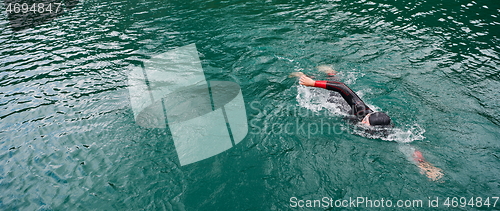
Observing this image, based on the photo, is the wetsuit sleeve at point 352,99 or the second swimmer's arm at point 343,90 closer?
the wetsuit sleeve at point 352,99

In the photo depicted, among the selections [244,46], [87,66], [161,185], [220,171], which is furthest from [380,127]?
[87,66]

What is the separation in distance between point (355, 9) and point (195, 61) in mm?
9084

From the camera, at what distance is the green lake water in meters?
5.18

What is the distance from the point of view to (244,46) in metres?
10.7

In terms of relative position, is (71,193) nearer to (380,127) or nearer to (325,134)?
(325,134)

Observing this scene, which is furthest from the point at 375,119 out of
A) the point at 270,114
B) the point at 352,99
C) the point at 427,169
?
the point at 270,114

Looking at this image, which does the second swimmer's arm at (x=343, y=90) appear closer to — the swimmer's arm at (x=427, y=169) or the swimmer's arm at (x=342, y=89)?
the swimmer's arm at (x=342, y=89)

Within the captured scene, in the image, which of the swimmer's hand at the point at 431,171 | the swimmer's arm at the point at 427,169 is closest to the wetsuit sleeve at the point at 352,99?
the swimmer's arm at the point at 427,169

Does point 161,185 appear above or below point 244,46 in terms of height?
below

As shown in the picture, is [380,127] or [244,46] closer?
[380,127]

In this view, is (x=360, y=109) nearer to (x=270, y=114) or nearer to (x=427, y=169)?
(x=427, y=169)

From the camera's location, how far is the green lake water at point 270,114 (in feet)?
17.0

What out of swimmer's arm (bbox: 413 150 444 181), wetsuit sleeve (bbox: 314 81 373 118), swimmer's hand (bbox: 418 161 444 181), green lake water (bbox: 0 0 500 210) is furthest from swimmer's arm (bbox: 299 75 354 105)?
swimmer's hand (bbox: 418 161 444 181)

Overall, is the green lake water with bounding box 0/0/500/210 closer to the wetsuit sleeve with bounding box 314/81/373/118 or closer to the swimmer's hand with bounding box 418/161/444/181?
the swimmer's hand with bounding box 418/161/444/181
